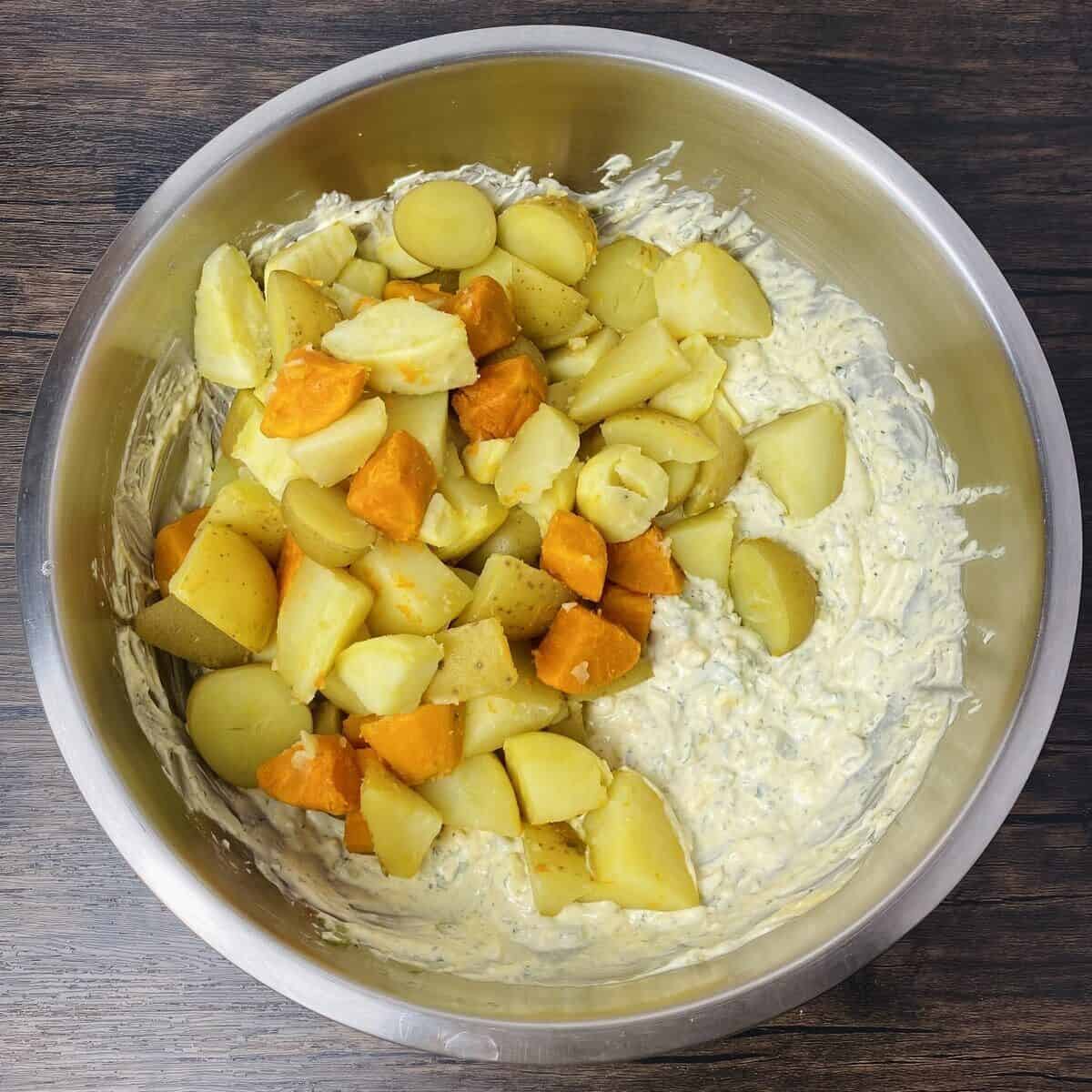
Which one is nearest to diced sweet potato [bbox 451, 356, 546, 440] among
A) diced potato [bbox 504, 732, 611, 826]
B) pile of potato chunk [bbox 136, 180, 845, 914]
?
pile of potato chunk [bbox 136, 180, 845, 914]

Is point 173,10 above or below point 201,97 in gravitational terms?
above

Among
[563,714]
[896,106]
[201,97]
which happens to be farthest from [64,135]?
[896,106]

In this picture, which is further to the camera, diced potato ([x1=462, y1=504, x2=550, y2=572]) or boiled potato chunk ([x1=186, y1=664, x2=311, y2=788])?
diced potato ([x1=462, y1=504, x2=550, y2=572])

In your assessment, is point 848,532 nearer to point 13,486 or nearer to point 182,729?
point 182,729

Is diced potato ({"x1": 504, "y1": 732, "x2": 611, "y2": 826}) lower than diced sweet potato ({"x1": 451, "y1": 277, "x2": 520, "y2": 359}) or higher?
lower

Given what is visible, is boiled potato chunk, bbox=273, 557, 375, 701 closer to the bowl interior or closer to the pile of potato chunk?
the pile of potato chunk

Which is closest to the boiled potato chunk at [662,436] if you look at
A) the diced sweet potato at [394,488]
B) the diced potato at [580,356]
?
the diced potato at [580,356]
